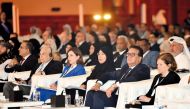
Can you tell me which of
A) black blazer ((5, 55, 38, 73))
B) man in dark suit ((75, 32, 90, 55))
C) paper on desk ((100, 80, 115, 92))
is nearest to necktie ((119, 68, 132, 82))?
paper on desk ((100, 80, 115, 92))

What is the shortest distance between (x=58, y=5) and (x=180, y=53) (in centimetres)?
1580

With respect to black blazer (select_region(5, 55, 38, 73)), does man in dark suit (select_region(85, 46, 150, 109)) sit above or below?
below

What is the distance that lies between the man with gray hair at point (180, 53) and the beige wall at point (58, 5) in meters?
15.1

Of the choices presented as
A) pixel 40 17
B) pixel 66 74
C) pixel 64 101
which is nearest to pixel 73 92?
pixel 66 74

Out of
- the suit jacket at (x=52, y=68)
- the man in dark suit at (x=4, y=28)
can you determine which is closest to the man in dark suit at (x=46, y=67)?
the suit jacket at (x=52, y=68)

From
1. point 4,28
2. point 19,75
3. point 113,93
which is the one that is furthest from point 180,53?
point 4,28

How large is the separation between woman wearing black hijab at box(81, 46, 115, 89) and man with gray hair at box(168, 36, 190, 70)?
42.2 inches

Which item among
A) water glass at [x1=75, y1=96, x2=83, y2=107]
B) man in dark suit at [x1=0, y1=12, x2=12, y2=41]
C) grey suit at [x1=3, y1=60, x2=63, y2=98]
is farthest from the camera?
man in dark suit at [x1=0, y1=12, x2=12, y2=41]

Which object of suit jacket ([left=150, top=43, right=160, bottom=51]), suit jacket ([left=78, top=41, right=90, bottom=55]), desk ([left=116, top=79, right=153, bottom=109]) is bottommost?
desk ([left=116, top=79, right=153, bottom=109])

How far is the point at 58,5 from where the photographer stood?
2728cm

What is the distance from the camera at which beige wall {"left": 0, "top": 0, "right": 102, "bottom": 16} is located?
2673 cm

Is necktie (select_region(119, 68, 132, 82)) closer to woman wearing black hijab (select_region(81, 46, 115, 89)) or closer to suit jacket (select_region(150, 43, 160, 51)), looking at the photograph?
woman wearing black hijab (select_region(81, 46, 115, 89))

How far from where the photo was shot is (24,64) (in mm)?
13039

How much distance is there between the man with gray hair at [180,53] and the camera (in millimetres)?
11586
